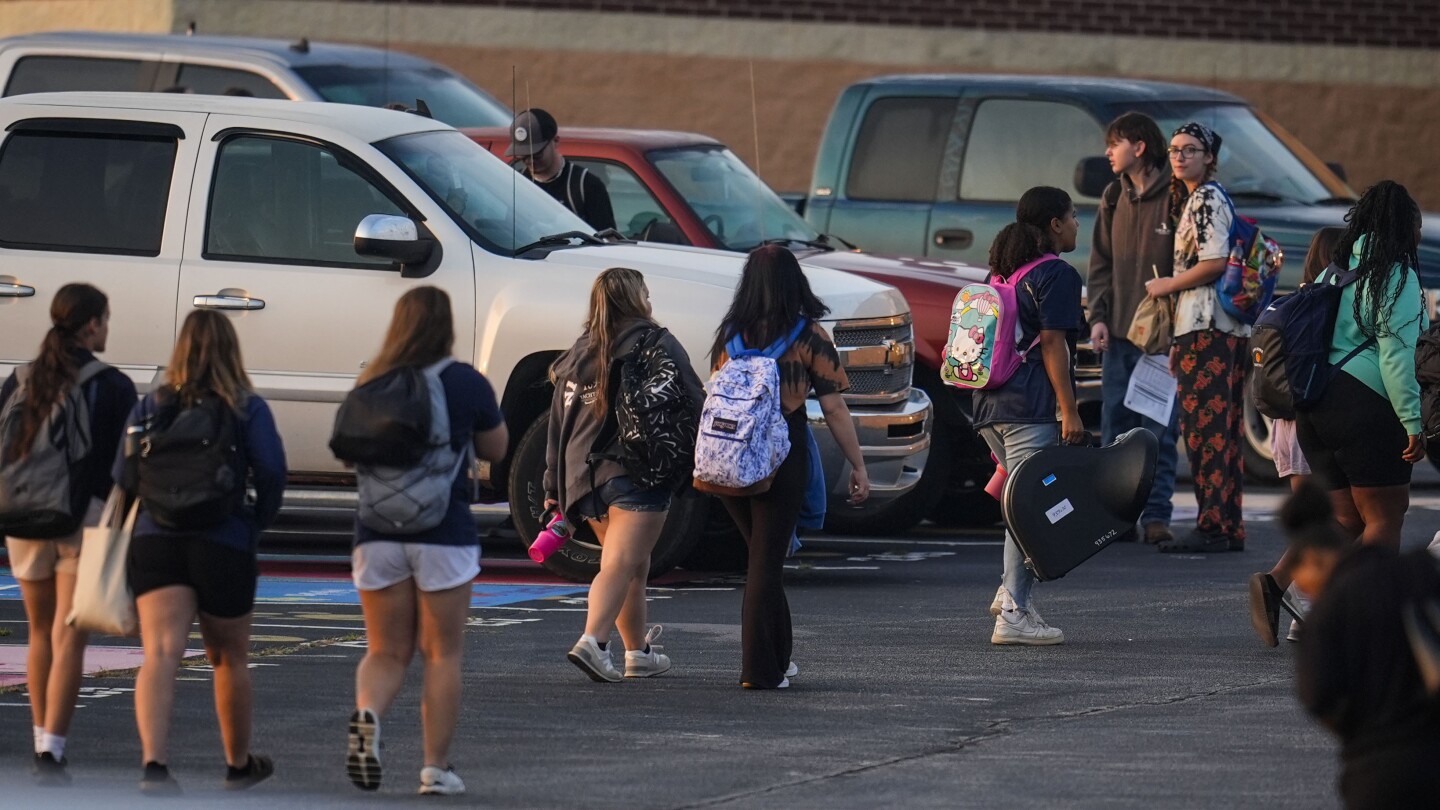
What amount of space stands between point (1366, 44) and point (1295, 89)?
0.75 metres

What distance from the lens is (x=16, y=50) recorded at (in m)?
15.0

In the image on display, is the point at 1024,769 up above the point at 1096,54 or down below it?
below

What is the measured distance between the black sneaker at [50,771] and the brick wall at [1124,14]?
17.0 m

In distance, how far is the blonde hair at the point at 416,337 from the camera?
7094 mm

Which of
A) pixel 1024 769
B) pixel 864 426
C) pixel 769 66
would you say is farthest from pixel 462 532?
pixel 769 66

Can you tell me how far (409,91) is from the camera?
15.2 metres

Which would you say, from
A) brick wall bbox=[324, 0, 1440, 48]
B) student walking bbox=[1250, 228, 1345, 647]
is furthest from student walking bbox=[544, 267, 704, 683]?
brick wall bbox=[324, 0, 1440, 48]

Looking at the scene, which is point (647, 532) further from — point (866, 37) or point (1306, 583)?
point (866, 37)

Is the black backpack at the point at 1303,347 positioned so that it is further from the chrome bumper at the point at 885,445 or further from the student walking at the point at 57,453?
the student walking at the point at 57,453

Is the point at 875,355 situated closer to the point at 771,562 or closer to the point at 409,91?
the point at 771,562

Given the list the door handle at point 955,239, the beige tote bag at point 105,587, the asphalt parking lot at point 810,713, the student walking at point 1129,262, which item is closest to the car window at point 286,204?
the asphalt parking lot at point 810,713

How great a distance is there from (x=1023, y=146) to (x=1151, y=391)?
2927 mm

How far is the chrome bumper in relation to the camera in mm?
11492

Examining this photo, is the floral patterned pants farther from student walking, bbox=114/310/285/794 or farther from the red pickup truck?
student walking, bbox=114/310/285/794
